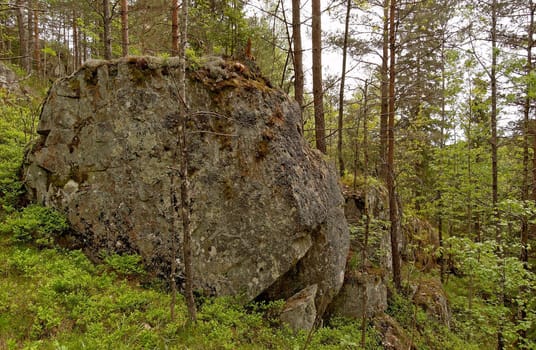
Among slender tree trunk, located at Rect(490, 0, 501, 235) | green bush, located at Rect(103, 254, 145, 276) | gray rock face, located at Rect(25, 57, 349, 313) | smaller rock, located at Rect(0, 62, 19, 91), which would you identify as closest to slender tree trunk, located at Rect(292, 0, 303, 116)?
gray rock face, located at Rect(25, 57, 349, 313)

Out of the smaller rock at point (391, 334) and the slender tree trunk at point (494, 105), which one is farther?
the slender tree trunk at point (494, 105)

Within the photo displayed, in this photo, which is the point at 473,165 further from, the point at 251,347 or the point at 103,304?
the point at 103,304

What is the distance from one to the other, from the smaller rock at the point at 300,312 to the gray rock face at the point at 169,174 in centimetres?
31

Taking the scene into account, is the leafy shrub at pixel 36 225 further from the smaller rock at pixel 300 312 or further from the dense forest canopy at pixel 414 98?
the smaller rock at pixel 300 312

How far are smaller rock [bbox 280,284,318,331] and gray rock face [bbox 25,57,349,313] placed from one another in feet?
1.03

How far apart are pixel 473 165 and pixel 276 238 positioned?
1057cm

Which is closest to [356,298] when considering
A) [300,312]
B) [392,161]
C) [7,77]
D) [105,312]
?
[300,312]

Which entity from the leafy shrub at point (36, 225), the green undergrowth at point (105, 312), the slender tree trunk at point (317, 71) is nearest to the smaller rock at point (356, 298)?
the green undergrowth at point (105, 312)

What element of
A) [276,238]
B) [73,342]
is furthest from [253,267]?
[73,342]

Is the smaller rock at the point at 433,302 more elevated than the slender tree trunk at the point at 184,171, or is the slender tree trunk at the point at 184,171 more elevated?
the slender tree trunk at the point at 184,171

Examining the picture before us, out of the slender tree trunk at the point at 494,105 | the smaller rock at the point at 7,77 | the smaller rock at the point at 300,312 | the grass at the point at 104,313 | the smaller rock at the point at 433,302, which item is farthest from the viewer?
the smaller rock at the point at 7,77

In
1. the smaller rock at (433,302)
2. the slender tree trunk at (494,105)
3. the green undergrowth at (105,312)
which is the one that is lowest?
the smaller rock at (433,302)

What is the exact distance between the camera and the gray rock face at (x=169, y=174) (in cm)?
567

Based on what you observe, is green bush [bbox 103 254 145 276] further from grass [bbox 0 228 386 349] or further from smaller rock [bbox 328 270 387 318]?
smaller rock [bbox 328 270 387 318]
